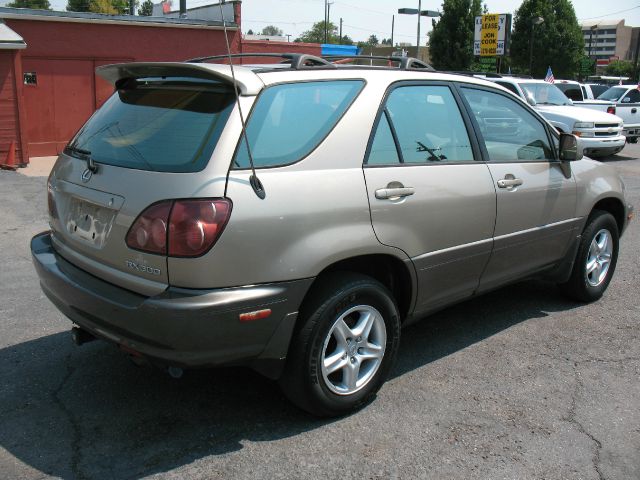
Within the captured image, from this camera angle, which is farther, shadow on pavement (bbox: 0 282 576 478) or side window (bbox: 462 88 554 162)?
side window (bbox: 462 88 554 162)

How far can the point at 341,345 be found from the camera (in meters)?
3.38

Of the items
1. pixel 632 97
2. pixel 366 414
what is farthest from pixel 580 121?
pixel 366 414

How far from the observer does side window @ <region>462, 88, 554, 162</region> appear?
4.27 meters

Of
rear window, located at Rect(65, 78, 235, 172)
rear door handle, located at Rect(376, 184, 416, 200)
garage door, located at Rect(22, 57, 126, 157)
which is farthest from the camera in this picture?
garage door, located at Rect(22, 57, 126, 157)

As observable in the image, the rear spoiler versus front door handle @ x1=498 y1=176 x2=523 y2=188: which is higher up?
the rear spoiler

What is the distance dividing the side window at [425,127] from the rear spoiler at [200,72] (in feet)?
2.51

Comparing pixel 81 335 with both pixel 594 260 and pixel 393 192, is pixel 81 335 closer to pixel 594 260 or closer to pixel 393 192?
pixel 393 192

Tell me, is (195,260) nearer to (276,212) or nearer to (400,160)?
(276,212)

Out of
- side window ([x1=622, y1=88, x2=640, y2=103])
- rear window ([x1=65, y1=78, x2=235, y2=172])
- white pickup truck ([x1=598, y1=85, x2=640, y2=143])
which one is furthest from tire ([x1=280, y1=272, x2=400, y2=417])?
side window ([x1=622, y1=88, x2=640, y2=103])

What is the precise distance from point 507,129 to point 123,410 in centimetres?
306

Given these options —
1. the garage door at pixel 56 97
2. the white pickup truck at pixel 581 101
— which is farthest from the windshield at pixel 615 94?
the garage door at pixel 56 97

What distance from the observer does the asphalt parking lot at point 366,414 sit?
9.96 ft

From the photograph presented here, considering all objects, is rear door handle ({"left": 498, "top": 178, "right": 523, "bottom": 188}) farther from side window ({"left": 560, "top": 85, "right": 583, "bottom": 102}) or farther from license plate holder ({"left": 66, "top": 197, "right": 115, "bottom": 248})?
side window ({"left": 560, "top": 85, "right": 583, "bottom": 102})

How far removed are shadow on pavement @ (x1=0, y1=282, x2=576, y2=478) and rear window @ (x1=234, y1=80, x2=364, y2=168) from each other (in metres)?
1.37
